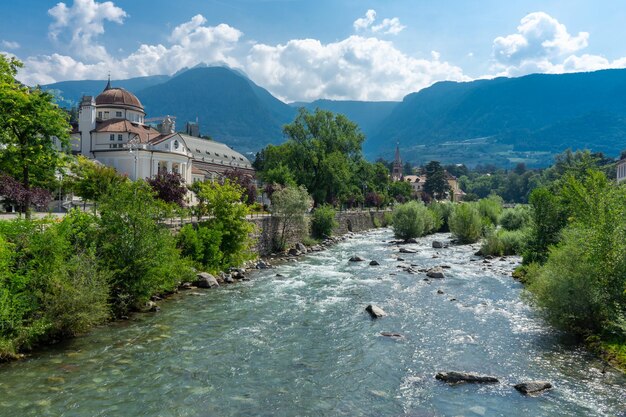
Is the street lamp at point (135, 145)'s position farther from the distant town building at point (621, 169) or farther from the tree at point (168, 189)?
the distant town building at point (621, 169)

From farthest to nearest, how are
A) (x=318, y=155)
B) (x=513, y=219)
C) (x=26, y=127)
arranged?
(x=318, y=155), (x=513, y=219), (x=26, y=127)

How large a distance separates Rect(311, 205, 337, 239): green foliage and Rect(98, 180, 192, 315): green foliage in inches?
1224

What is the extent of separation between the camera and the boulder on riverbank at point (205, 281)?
2536 cm

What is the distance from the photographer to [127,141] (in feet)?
236

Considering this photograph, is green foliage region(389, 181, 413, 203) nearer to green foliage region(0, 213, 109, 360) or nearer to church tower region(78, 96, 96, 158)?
church tower region(78, 96, 96, 158)

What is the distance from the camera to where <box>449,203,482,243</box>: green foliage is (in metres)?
52.8

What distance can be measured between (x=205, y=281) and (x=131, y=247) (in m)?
6.59

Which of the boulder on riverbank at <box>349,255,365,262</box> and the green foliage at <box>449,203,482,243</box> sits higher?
the green foliage at <box>449,203,482,243</box>

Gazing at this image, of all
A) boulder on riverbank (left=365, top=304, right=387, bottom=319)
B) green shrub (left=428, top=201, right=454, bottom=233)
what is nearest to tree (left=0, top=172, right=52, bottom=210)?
boulder on riverbank (left=365, top=304, right=387, bottom=319)

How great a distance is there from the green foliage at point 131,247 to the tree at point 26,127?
15.0 ft

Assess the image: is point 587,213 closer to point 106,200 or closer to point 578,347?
point 578,347

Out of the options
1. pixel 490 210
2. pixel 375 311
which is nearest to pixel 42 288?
pixel 375 311

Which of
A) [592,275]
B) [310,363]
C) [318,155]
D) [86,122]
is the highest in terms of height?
[86,122]

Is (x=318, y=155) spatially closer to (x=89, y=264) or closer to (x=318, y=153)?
(x=318, y=153)
